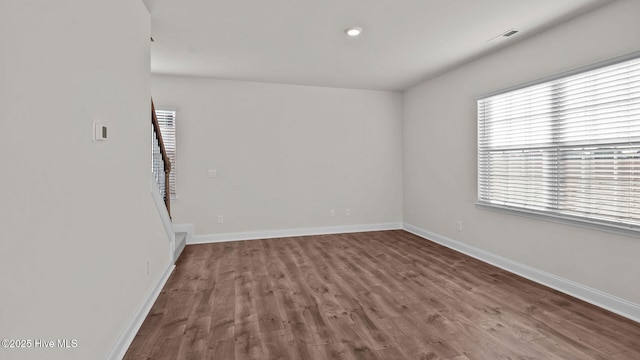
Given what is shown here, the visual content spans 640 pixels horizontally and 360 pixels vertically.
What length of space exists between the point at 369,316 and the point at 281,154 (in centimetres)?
334

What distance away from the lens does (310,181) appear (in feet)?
17.8

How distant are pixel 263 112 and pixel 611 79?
428 centimetres

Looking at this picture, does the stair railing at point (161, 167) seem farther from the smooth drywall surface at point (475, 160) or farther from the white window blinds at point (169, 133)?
the smooth drywall surface at point (475, 160)

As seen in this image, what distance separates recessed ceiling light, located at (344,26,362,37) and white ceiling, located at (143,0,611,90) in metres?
0.06

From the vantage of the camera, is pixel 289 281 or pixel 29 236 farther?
pixel 289 281

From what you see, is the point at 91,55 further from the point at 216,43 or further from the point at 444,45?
the point at 444,45

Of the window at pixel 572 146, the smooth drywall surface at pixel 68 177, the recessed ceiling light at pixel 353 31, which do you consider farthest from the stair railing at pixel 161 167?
the window at pixel 572 146

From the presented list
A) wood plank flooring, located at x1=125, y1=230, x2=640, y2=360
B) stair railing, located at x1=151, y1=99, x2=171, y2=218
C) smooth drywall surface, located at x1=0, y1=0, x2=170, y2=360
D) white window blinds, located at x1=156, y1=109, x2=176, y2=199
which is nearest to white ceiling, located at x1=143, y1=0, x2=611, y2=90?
white window blinds, located at x1=156, y1=109, x2=176, y2=199

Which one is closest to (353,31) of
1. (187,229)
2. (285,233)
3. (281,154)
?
(281,154)

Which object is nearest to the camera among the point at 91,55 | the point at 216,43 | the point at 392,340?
the point at 91,55

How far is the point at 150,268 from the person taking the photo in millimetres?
2756

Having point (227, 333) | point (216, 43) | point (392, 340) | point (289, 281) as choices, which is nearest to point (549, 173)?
point (392, 340)

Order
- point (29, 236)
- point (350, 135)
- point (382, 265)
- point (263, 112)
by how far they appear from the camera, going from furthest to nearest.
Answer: point (350, 135) < point (263, 112) < point (382, 265) < point (29, 236)

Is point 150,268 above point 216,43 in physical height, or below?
below
